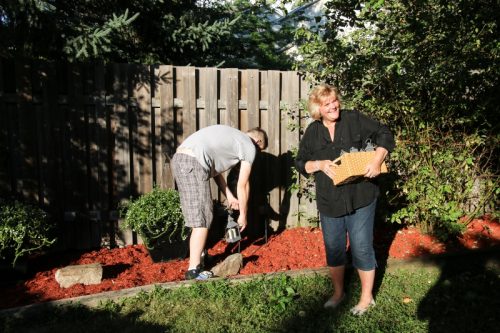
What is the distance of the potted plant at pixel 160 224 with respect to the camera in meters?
4.50

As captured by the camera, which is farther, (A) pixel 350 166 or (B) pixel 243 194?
(B) pixel 243 194

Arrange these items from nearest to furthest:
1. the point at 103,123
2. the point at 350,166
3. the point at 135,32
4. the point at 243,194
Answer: the point at 350,166 → the point at 243,194 → the point at 103,123 → the point at 135,32

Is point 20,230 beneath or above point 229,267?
above

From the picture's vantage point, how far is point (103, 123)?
15.8ft

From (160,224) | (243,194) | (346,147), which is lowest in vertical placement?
(160,224)

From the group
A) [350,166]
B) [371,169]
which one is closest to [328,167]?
[350,166]

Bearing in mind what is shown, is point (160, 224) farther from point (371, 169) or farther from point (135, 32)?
point (135, 32)

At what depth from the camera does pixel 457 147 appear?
16.4ft

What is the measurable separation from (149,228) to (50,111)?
5.12 feet

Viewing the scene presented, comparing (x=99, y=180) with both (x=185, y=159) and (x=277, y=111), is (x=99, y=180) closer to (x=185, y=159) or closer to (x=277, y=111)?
(x=185, y=159)

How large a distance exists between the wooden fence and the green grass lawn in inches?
62.5

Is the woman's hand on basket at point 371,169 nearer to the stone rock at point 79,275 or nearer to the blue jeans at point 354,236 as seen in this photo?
the blue jeans at point 354,236

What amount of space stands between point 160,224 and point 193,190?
2.39ft

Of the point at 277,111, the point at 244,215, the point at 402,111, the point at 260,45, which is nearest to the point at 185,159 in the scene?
the point at 244,215
